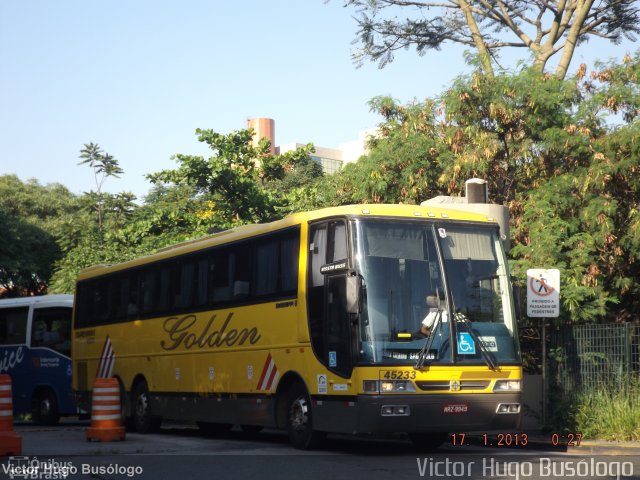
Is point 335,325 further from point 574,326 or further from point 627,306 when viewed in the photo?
point 627,306

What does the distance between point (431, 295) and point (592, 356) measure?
4851 millimetres

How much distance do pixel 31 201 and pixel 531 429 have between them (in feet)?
157

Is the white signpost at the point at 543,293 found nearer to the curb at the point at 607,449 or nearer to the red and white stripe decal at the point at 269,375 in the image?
the curb at the point at 607,449

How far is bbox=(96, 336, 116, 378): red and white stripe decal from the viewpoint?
22308 millimetres

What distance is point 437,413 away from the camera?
1365 cm

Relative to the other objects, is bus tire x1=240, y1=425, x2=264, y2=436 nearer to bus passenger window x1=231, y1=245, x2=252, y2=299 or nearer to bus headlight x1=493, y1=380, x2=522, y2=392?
bus passenger window x1=231, y1=245, x2=252, y2=299

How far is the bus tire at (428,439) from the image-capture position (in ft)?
51.1

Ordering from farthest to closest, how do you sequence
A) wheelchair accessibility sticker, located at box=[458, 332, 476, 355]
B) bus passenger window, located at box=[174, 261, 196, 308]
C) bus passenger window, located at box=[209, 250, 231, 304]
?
1. bus passenger window, located at box=[174, 261, 196, 308]
2. bus passenger window, located at box=[209, 250, 231, 304]
3. wheelchair accessibility sticker, located at box=[458, 332, 476, 355]

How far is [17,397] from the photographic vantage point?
1059 inches

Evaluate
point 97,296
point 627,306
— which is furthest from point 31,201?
point 627,306

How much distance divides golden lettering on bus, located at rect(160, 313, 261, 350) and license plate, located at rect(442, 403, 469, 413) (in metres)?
3.80

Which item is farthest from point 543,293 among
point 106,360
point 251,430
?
point 106,360

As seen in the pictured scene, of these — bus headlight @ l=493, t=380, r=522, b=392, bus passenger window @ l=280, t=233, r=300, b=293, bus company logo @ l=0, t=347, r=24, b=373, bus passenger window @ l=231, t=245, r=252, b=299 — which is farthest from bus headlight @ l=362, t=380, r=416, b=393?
bus company logo @ l=0, t=347, r=24, b=373

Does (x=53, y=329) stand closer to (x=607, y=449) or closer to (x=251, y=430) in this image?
(x=251, y=430)
